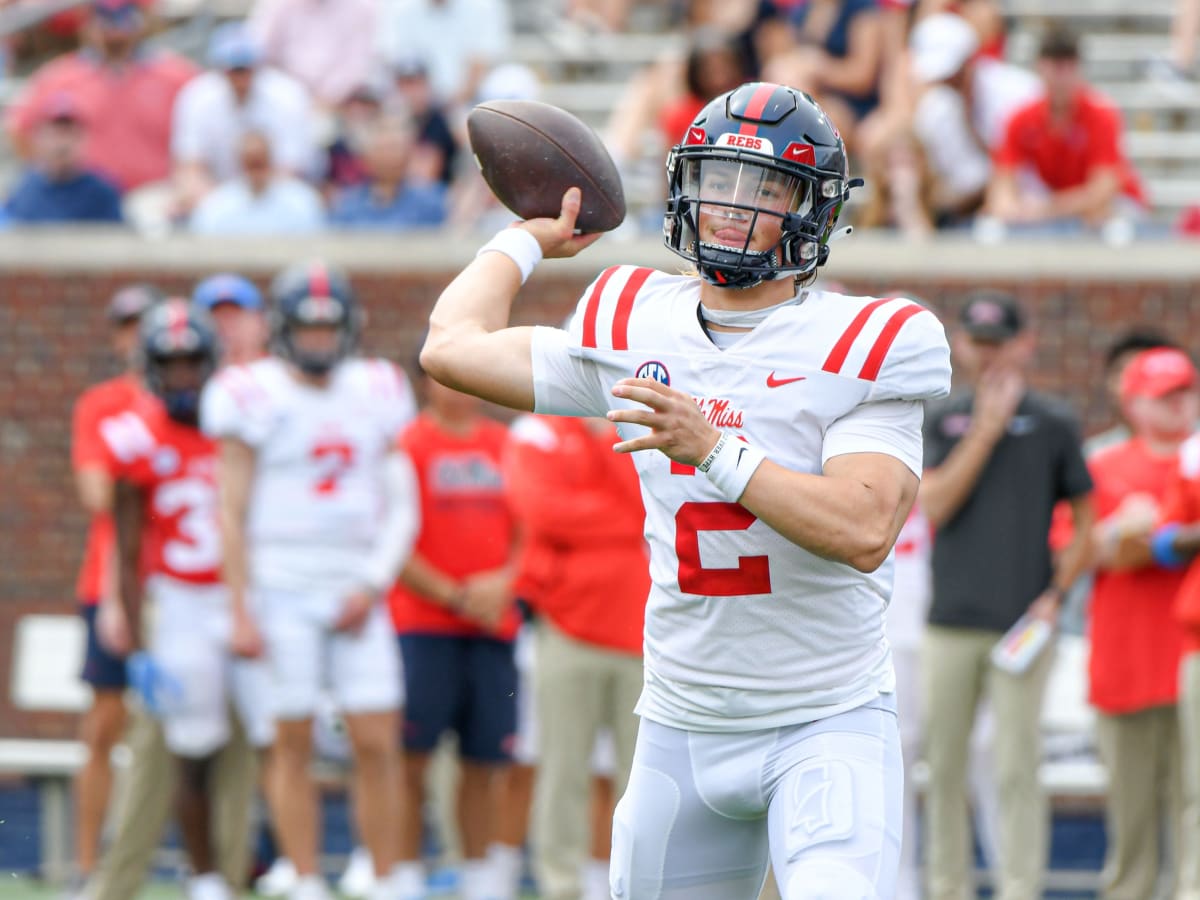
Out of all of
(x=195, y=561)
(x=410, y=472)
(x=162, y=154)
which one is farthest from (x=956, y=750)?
(x=162, y=154)

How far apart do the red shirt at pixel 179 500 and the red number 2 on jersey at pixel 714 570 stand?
359 centimetres

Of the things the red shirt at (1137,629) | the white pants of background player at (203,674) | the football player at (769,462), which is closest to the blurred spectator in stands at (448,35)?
the white pants of background player at (203,674)

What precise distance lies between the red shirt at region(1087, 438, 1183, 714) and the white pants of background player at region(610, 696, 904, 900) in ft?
10.3

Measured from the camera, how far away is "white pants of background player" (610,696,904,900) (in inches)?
140

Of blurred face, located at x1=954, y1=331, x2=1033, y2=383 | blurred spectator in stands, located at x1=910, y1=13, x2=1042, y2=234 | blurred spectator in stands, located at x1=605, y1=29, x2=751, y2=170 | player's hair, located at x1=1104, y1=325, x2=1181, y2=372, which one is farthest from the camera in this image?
blurred spectator in stands, located at x1=910, y1=13, x2=1042, y2=234

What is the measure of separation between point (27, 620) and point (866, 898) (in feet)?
20.0

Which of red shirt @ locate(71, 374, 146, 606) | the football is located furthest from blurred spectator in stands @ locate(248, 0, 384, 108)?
the football

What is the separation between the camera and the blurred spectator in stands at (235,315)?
7.76m

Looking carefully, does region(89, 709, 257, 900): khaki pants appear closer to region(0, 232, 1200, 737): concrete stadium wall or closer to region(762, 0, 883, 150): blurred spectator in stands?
region(0, 232, 1200, 737): concrete stadium wall

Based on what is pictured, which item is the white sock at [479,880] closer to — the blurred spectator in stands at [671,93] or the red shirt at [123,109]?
the blurred spectator in stands at [671,93]

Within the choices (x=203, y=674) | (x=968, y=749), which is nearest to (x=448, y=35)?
(x=203, y=674)

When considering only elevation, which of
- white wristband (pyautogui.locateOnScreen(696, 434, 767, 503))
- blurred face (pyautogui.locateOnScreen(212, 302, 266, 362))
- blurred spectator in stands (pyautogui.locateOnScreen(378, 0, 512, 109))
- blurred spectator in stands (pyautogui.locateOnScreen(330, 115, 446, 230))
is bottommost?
blurred face (pyautogui.locateOnScreen(212, 302, 266, 362))

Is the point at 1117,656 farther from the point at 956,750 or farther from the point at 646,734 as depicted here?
the point at 646,734

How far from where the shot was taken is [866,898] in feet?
11.6
